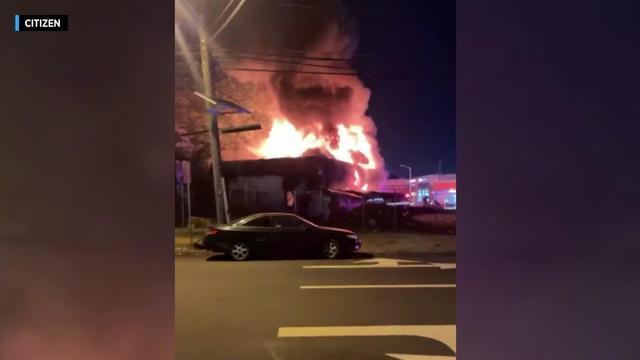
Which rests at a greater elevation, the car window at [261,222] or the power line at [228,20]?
the power line at [228,20]

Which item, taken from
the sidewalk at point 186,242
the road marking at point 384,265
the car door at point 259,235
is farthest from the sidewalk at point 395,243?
the car door at point 259,235

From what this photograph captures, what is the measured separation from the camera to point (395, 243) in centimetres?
1484

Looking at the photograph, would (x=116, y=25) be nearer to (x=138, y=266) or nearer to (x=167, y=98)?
(x=167, y=98)

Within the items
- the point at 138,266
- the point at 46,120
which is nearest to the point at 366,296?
the point at 138,266

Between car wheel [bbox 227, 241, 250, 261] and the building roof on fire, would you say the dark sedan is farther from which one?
the building roof on fire

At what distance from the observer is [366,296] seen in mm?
7609

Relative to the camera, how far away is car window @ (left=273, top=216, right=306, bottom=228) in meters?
11.7

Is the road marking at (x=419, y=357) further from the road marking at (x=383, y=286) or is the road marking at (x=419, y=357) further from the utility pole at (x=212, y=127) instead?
the utility pole at (x=212, y=127)

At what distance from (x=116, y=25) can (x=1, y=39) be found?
2.16 feet

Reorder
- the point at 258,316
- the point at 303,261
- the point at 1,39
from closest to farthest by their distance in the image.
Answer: the point at 1,39 < the point at 258,316 < the point at 303,261

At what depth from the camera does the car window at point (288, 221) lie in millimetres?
11742

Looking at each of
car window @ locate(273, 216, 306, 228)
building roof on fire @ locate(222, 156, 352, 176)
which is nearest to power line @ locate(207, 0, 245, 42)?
building roof on fire @ locate(222, 156, 352, 176)

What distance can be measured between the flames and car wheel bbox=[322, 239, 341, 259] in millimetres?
5011

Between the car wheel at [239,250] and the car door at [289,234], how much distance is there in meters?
0.74
